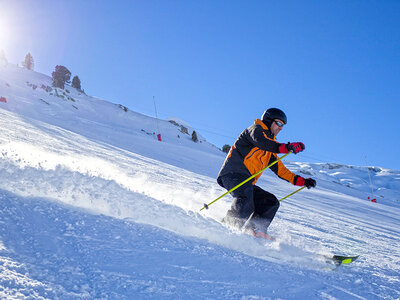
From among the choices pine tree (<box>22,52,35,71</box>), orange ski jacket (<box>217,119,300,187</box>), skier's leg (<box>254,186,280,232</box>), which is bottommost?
skier's leg (<box>254,186,280,232</box>)

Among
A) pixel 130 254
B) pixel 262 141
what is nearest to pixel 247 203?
pixel 262 141

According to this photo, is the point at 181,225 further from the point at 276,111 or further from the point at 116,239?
the point at 276,111

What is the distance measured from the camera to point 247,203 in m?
3.56

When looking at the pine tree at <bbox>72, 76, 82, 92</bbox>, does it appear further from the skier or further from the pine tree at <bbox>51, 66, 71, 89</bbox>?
the skier

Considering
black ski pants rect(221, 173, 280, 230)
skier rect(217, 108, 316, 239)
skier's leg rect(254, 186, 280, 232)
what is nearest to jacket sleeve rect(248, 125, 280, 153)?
skier rect(217, 108, 316, 239)

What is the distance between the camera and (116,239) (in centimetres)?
206

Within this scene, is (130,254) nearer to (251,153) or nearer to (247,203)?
(247,203)

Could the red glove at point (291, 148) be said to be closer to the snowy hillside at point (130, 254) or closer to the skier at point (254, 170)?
the skier at point (254, 170)

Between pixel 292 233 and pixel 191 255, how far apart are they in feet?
8.40

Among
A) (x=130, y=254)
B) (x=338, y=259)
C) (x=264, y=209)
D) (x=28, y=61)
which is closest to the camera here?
(x=130, y=254)

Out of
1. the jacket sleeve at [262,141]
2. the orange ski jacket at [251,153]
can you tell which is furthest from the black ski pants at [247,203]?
the jacket sleeve at [262,141]

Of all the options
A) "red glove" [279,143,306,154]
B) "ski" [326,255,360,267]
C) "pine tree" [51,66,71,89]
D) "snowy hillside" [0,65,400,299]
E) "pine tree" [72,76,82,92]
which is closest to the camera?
"snowy hillside" [0,65,400,299]

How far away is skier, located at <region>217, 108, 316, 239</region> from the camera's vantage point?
354 cm

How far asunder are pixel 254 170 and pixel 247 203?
59cm
